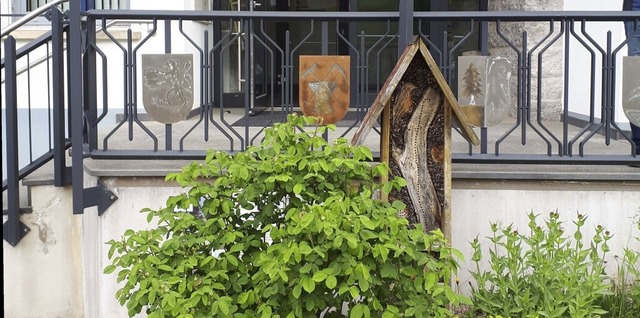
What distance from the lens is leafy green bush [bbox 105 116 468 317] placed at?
340cm

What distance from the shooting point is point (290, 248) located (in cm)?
338

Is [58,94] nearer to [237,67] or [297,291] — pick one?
[297,291]

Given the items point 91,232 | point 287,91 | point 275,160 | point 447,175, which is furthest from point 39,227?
point 447,175

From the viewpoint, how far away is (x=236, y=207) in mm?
3883

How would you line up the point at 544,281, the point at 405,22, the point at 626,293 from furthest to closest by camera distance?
the point at 405,22, the point at 626,293, the point at 544,281

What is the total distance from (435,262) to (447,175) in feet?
2.97

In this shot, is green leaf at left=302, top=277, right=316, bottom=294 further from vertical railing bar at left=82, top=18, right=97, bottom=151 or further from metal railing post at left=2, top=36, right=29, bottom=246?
metal railing post at left=2, top=36, right=29, bottom=246

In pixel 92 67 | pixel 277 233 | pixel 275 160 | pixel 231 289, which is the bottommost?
pixel 231 289

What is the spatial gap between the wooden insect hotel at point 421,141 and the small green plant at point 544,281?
336 mm

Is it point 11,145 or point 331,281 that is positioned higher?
point 11,145

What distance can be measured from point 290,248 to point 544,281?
145 cm

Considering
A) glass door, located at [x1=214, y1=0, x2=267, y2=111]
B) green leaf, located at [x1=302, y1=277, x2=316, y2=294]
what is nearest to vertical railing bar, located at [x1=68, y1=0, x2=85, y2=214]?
green leaf, located at [x1=302, y1=277, x2=316, y2=294]

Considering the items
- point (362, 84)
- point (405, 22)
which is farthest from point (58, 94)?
point (405, 22)

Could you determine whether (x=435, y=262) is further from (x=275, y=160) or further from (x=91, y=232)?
(x=91, y=232)
